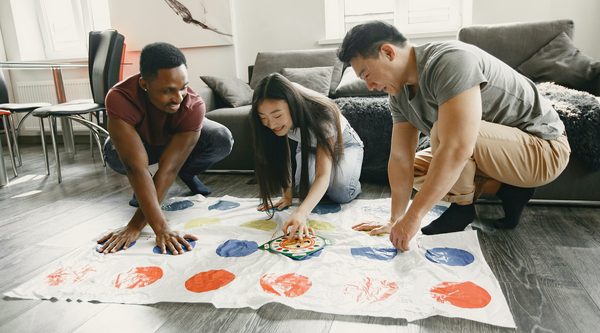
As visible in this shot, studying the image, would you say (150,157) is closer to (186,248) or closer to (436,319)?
(186,248)

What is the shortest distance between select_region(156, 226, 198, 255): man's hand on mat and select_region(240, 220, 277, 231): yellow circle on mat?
0.87 ft

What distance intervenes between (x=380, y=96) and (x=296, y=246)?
5.39ft

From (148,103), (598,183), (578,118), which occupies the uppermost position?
(148,103)

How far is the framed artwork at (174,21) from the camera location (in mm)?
3457

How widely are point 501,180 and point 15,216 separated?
7.05ft

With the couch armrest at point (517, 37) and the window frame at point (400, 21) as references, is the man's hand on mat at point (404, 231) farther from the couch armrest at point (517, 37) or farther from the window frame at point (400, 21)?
the window frame at point (400, 21)

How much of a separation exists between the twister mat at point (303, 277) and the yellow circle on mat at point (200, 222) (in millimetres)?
102

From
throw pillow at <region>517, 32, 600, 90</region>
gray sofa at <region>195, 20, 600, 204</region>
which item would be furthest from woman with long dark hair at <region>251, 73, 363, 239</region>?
throw pillow at <region>517, 32, 600, 90</region>

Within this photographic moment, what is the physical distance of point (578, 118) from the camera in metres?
1.51

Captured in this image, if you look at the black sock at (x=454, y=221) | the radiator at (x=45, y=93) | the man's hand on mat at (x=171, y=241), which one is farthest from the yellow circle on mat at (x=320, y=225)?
the radiator at (x=45, y=93)

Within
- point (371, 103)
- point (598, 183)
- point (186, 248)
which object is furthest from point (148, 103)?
point (598, 183)

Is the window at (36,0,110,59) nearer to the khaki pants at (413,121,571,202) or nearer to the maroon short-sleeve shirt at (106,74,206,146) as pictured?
the maroon short-sleeve shirt at (106,74,206,146)

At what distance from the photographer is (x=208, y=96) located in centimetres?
266

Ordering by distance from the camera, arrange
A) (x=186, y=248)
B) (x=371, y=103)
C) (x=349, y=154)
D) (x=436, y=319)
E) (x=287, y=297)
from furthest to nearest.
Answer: (x=371, y=103) → (x=349, y=154) → (x=186, y=248) → (x=287, y=297) → (x=436, y=319)
